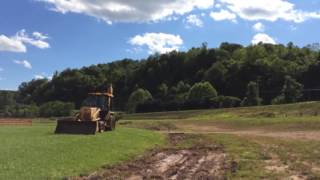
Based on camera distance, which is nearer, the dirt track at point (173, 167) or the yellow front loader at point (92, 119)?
the dirt track at point (173, 167)

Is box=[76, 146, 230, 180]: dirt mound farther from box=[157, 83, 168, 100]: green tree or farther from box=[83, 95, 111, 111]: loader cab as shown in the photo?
box=[157, 83, 168, 100]: green tree

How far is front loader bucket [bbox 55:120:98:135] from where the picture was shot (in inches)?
1502

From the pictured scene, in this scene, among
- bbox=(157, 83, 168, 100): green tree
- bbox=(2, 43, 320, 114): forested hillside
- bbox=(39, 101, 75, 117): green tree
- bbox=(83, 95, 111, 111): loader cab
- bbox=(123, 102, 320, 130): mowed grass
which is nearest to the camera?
bbox=(83, 95, 111, 111): loader cab

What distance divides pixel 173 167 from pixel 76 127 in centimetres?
1824

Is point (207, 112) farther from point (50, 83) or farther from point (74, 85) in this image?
point (50, 83)

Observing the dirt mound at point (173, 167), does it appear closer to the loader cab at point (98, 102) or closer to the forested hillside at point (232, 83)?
the loader cab at point (98, 102)

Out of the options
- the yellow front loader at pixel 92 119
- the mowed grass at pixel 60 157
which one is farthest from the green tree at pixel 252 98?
the mowed grass at pixel 60 157

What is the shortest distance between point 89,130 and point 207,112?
50825 millimetres

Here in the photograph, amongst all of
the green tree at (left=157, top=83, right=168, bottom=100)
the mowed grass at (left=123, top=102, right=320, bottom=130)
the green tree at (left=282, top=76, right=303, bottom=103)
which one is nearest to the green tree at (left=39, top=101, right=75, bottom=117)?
the green tree at (left=157, top=83, right=168, bottom=100)

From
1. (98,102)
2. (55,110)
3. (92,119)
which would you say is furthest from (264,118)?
(55,110)

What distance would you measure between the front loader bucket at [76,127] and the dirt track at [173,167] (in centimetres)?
1111

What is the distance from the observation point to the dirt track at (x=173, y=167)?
60.0 ft

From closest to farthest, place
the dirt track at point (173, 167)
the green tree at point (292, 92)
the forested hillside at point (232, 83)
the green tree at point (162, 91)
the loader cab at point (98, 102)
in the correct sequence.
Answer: the dirt track at point (173, 167), the loader cab at point (98, 102), the green tree at point (292, 92), the forested hillside at point (232, 83), the green tree at point (162, 91)

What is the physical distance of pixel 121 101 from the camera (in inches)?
7515
